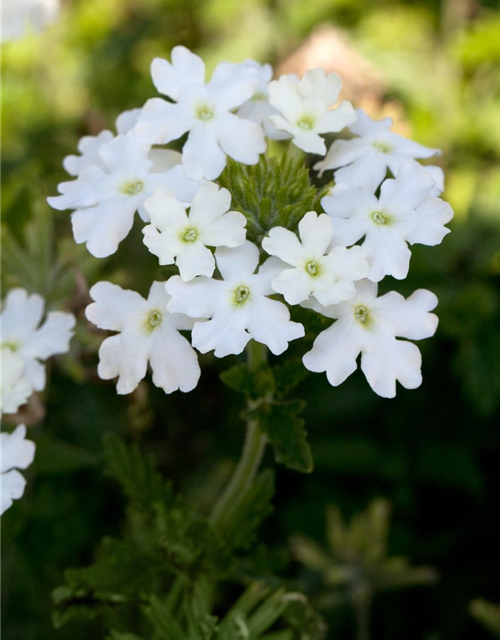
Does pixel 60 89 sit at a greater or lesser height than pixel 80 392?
greater

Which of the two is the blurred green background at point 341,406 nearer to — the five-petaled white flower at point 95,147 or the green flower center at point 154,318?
the five-petaled white flower at point 95,147

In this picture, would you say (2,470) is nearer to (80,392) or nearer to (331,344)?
(331,344)

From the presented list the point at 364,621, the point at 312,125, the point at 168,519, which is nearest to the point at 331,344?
the point at 312,125

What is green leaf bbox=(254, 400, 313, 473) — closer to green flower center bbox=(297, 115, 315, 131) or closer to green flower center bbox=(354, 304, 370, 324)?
green flower center bbox=(354, 304, 370, 324)

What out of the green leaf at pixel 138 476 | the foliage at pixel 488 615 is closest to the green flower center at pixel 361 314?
the green leaf at pixel 138 476

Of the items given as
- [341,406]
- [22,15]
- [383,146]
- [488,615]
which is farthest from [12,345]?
[22,15]

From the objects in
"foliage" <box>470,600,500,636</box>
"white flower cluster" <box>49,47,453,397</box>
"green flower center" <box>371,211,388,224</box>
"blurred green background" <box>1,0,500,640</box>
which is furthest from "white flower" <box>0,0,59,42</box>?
"foliage" <box>470,600,500,636</box>
